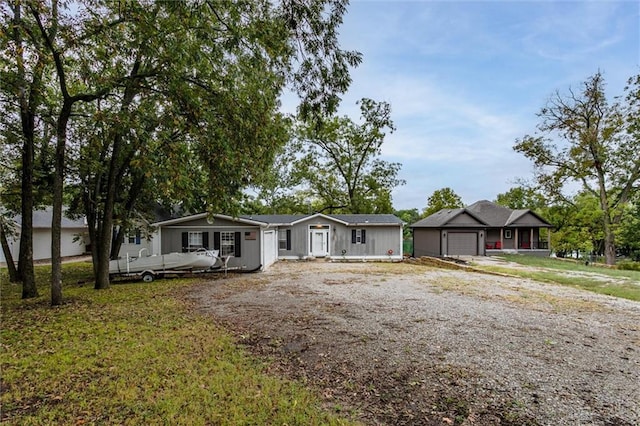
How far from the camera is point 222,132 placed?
7105 mm

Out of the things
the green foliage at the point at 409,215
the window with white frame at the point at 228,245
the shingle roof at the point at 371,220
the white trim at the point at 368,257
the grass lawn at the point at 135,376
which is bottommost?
the white trim at the point at 368,257

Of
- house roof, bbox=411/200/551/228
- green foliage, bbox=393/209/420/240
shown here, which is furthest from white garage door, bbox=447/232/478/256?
green foliage, bbox=393/209/420/240

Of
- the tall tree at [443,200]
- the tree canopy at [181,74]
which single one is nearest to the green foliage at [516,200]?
the tall tree at [443,200]

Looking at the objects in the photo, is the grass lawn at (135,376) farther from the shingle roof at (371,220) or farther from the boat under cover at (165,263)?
the shingle roof at (371,220)

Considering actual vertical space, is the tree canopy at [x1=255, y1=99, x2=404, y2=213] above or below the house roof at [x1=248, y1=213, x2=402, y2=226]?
above

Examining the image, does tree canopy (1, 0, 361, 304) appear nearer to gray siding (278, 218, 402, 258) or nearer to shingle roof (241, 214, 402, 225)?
shingle roof (241, 214, 402, 225)

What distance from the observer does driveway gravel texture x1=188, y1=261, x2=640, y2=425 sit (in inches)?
129

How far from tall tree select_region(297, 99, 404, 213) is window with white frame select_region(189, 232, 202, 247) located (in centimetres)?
1456

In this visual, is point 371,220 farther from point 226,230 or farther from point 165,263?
point 165,263

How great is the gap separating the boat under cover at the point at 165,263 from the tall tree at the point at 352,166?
16293 millimetres

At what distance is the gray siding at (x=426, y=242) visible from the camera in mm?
23094

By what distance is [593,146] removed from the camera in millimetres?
18766

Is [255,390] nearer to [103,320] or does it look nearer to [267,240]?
[103,320]

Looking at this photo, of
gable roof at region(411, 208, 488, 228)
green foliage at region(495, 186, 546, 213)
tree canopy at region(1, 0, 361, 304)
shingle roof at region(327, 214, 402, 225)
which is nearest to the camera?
tree canopy at region(1, 0, 361, 304)
